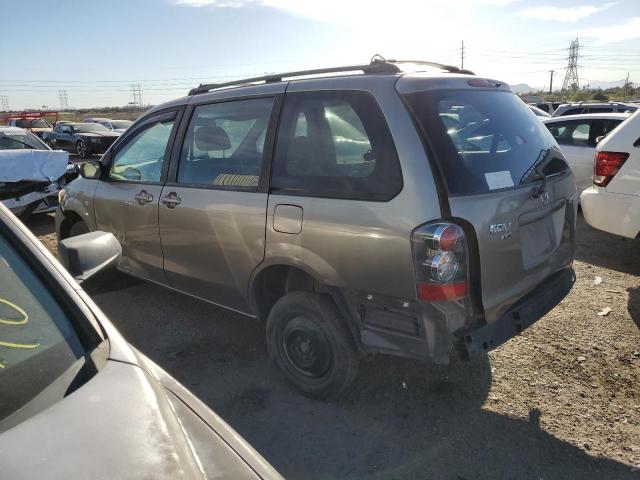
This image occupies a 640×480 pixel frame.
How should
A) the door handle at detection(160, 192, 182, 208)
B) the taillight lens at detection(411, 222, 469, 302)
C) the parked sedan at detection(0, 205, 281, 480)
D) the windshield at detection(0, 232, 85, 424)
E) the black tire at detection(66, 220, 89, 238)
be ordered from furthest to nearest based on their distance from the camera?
the black tire at detection(66, 220, 89, 238), the door handle at detection(160, 192, 182, 208), the taillight lens at detection(411, 222, 469, 302), the windshield at detection(0, 232, 85, 424), the parked sedan at detection(0, 205, 281, 480)

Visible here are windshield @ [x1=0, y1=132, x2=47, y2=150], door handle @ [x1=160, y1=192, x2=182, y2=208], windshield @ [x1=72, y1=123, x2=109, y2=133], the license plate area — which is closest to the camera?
the license plate area

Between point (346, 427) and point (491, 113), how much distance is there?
207cm

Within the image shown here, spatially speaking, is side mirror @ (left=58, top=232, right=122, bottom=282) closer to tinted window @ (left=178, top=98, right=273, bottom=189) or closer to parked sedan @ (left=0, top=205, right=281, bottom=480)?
parked sedan @ (left=0, top=205, right=281, bottom=480)

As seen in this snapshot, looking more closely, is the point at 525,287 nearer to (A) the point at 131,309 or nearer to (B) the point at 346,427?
(B) the point at 346,427

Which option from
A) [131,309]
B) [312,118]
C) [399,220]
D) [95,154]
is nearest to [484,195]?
[399,220]

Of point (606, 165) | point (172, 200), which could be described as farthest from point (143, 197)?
point (606, 165)

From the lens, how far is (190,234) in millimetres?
3613

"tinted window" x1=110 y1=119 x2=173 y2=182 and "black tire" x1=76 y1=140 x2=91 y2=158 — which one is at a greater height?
"tinted window" x1=110 y1=119 x2=173 y2=182

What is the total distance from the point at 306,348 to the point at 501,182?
1508 millimetres

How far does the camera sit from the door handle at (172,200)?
12.0 feet

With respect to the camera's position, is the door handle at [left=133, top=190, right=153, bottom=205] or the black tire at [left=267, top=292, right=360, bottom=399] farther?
the door handle at [left=133, top=190, right=153, bottom=205]

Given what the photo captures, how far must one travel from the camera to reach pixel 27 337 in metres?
1.42

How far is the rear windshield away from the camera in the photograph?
2494mm

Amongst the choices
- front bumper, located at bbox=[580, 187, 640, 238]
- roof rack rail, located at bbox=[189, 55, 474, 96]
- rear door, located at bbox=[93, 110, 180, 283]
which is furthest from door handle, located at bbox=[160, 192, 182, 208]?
front bumper, located at bbox=[580, 187, 640, 238]
